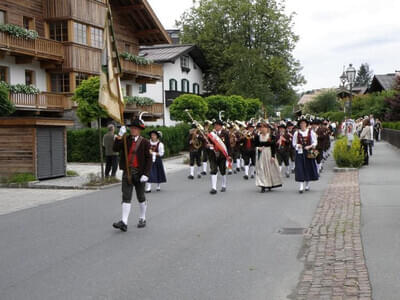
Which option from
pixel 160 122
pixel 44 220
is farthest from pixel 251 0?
pixel 44 220

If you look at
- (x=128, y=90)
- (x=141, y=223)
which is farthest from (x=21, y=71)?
(x=141, y=223)

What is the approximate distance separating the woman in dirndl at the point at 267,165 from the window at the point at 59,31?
18.5 meters

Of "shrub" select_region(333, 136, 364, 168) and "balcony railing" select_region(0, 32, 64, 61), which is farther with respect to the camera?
"balcony railing" select_region(0, 32, 64, 61)

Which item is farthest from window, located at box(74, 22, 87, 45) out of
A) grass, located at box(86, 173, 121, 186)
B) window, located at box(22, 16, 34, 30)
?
grass, located at box(86, 173, 121, 186)

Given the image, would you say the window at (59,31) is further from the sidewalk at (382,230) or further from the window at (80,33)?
the sidewalk at (382,230)

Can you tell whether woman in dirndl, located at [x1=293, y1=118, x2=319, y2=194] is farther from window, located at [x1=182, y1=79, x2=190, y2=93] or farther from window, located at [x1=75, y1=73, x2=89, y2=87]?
window, located at [x1=182, y1=79, x2=190, y2=93]

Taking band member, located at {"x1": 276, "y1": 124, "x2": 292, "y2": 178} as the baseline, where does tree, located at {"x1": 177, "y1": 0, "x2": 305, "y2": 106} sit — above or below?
above

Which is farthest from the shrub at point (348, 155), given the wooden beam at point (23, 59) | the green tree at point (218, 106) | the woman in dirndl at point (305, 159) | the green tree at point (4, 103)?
the green tree at point (218, 106)

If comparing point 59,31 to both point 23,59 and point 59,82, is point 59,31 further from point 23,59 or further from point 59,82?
point 23,59

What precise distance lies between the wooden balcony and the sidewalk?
2035 cm

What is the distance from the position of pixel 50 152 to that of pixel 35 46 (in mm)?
10314

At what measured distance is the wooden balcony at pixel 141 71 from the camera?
→ 3416 centimetres

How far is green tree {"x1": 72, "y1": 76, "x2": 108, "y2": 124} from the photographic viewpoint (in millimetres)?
17375

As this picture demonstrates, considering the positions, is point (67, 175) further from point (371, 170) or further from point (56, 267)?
point (56, 267)
